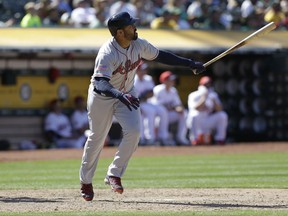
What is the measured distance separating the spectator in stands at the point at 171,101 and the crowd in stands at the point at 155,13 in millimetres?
1373

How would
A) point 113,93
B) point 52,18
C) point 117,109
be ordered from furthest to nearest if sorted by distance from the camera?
point 52,18
point 117,109
point 113,93

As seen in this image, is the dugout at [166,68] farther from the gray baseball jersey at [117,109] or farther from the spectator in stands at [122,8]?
the gray baseball jersey at [117,109]

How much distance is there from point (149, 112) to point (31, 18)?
3151 mm

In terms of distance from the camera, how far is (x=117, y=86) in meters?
8.65

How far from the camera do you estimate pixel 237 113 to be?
2127 cm

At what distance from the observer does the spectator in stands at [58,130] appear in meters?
18.7

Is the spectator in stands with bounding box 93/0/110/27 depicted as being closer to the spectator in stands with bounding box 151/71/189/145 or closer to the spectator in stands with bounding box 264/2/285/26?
the spectator in stands with bounding box 151/71/189/145

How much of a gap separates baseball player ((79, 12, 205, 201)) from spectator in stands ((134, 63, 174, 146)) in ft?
32.3

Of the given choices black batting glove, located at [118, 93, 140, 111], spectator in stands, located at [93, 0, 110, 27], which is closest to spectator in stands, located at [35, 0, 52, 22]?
spectator in stands, located at [93, 0, 110, 27]

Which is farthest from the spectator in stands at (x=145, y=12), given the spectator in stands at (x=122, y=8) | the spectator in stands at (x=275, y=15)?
the spectator in stands at (x=275, y=15)

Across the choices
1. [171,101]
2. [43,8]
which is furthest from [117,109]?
[43,8]

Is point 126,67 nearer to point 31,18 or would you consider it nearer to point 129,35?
point 129,35

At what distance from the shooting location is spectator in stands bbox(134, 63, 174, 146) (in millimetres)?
18688

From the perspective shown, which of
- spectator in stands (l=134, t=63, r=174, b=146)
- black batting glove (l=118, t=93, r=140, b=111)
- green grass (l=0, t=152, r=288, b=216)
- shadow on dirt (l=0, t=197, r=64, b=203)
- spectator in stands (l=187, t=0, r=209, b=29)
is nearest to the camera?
black batting glove (l=118, t=93, r=140, b=111)
